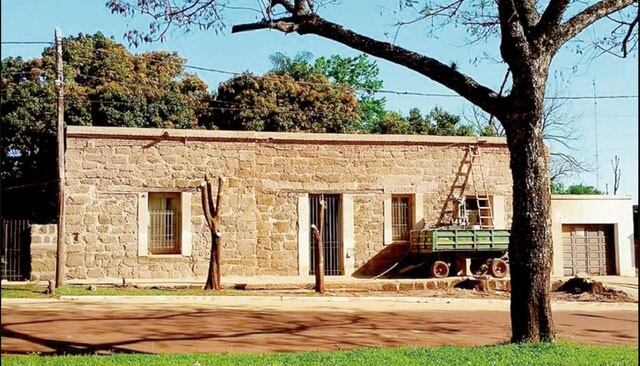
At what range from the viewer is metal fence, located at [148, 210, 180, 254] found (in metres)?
22.0

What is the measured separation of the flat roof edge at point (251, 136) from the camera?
70.5ft

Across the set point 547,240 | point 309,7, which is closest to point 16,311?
point 309,7

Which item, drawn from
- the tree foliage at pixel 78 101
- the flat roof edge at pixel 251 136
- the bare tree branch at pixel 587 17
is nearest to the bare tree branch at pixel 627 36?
the bare tree branch at pixel 587 17

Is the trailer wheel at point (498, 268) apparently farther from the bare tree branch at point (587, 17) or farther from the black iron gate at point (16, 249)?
the bare tree branch at point (587, 17)

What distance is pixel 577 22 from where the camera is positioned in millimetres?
9742

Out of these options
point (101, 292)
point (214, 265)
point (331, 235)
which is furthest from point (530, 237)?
point (331, 235)

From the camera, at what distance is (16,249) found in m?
21.0

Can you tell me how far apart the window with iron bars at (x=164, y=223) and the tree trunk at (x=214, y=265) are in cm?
366

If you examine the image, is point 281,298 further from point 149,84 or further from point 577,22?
point 149,84

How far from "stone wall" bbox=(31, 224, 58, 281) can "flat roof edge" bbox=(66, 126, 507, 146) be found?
262cm

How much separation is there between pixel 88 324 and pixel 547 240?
681cm

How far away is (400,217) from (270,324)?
37.9 feet

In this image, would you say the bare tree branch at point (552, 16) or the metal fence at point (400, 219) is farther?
the metal fence at point (400, 219)

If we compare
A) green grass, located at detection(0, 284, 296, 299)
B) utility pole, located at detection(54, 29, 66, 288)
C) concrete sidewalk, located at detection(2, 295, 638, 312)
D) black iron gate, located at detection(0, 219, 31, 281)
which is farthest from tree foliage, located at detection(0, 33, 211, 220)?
concrete sidewalk, located at detection(2, 295, 638, 312)
